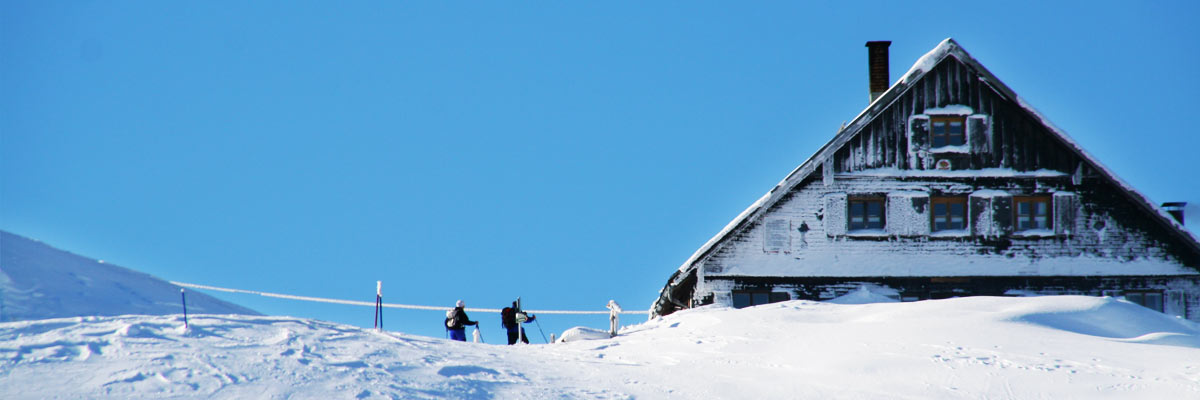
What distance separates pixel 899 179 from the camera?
74.2ft

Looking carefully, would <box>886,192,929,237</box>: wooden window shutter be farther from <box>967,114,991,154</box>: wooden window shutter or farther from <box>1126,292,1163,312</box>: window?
<box>1126,292,1163,312</box>: window

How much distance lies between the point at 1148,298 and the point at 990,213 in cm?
371

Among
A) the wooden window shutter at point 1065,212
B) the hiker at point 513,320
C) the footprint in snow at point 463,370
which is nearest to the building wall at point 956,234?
the wooden window shutter at point 1065,212

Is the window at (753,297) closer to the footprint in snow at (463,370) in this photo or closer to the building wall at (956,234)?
the building wall at (956,234)

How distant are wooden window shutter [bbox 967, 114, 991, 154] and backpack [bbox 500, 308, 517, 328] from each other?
34.2 feet

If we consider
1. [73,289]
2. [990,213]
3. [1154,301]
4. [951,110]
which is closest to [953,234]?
[990,213]

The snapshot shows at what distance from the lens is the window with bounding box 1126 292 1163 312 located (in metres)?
22.3

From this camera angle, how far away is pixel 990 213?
2269 cm

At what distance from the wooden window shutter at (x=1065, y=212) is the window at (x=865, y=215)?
12.1 ft

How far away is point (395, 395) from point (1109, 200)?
1746 centimetres

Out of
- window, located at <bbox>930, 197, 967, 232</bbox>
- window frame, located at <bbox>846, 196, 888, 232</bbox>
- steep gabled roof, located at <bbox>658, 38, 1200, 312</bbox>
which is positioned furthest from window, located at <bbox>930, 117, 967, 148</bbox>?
window frame, located at <bbox>846, 196, 888, 232</bbox>

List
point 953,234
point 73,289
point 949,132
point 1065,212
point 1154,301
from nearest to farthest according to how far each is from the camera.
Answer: point 73,289, point 1154,301, point 1065,212, point 953,234, point 949,132

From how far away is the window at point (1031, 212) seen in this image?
22.7 metres

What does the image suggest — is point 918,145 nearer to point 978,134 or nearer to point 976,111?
point 978,134
